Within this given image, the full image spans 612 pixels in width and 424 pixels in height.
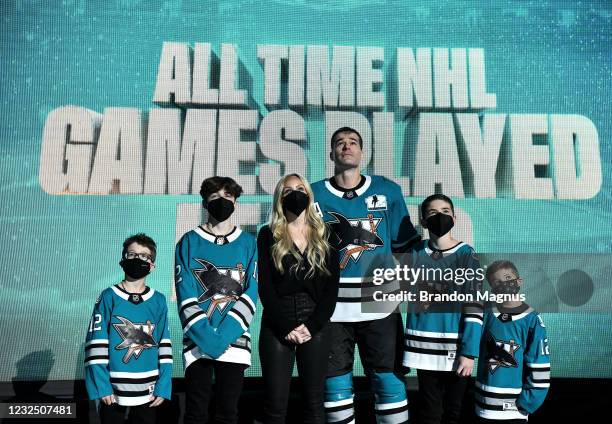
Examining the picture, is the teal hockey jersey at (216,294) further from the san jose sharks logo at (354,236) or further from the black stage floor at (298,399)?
the black stage floor at (298,399)

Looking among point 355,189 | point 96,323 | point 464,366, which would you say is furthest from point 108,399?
point 464,366

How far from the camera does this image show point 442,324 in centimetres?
278

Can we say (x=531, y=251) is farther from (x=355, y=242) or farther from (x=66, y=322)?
(x=66, y=322)

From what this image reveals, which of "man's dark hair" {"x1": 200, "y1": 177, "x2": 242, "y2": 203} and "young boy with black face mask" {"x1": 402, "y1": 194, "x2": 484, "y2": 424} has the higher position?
"man's dark hair" {"x1": 200, "y1": 177, "x2": 242, "y2": 203}

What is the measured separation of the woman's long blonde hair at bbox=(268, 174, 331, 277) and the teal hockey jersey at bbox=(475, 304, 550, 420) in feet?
2.86

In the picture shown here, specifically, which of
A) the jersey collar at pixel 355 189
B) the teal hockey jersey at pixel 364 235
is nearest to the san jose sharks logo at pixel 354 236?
the teal hockey jersey at pixel 364 235

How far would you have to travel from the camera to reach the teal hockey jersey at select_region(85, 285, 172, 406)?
2674 millimetres

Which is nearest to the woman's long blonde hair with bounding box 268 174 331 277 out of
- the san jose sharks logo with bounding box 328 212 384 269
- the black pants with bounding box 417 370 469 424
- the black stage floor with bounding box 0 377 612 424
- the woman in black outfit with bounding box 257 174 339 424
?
the woman in black outfit with bounding box 257 174 339 424

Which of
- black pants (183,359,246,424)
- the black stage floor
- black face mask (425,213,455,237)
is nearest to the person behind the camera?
black pants (183,359,246,424)

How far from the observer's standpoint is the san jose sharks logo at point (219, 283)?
268cm

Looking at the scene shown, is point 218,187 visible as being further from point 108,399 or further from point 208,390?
point 108,399

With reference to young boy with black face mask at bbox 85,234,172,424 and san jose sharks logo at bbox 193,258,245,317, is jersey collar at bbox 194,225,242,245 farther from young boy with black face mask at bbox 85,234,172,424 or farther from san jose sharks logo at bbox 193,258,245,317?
young boy with black face mask at bbox 85,234,172,424

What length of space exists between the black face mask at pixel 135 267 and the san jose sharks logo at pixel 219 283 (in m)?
0.25

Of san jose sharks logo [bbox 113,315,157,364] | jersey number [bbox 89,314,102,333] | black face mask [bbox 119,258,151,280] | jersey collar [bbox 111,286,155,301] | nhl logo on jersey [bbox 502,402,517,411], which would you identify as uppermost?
black face mask [bbox 119,258,151,280]
